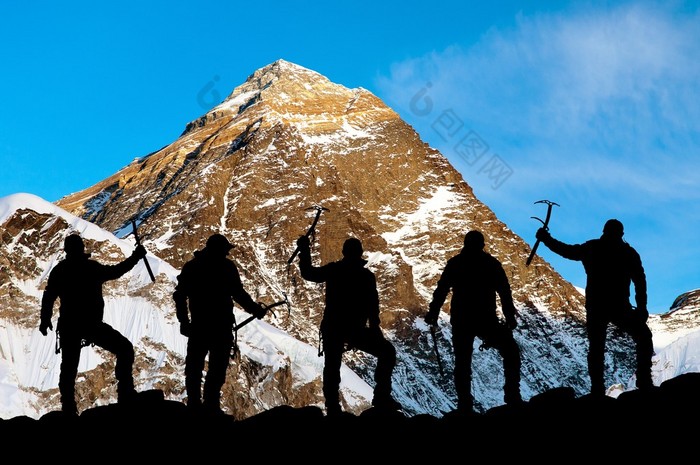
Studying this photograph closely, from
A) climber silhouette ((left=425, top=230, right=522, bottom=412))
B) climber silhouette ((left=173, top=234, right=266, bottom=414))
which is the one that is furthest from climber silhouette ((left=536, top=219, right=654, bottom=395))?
climber silhouette ((left=173, top=234, right=266, bottom=414))

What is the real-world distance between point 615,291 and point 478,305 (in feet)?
7.19

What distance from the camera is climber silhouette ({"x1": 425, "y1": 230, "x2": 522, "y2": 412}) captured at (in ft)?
53.2

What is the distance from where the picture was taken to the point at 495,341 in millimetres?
16219

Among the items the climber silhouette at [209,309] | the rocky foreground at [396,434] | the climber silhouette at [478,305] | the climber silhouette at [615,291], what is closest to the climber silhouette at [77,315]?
the climber silhouette at [209,309]

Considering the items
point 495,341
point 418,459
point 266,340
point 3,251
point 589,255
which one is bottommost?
point 418,459

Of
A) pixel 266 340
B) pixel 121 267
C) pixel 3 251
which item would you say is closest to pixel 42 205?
pixel 3 251

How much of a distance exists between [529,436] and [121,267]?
7.39 meters

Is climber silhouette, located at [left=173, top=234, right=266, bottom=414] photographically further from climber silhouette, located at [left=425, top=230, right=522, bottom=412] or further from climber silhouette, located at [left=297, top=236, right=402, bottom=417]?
climber silhouette, located at [left=425, top=230, right=522, bottom=412]

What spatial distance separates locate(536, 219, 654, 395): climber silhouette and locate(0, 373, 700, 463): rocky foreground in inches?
63.7

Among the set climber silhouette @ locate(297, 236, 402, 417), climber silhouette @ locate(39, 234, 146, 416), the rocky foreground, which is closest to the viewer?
the rocky foreground

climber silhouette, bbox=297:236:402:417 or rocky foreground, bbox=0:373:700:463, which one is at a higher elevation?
climber silhouette, bbox=297:236:402:417

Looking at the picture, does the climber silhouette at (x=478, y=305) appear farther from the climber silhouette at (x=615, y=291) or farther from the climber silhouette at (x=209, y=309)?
the climber silhouette at (x=209, y=309)

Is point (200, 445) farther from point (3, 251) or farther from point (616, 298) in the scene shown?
point (3, 251)

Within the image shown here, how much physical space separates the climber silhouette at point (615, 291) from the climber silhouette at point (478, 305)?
1.29 meters
